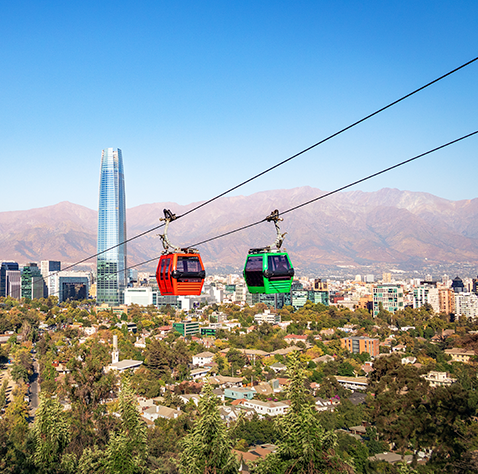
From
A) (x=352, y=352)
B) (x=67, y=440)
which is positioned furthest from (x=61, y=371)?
(x=67, y=440)

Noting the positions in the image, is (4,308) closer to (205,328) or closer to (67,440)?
(205,328)

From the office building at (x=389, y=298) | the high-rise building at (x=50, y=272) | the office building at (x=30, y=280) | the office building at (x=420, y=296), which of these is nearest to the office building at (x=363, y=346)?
the office building at (x=389, y=298)

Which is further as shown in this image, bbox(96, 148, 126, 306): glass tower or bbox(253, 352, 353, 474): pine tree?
bbox(96, 148, 126, 306): glass tower

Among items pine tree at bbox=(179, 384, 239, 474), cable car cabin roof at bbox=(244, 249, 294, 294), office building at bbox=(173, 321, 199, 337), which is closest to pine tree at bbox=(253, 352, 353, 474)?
pine tree at bbox=(179, 384, 239, 474)

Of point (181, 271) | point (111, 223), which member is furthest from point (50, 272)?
point (181, 271)

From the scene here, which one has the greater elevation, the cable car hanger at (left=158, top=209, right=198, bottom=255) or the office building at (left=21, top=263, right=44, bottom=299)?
the cable car hanger at (left=158, top=209, right=198, bottom=255)

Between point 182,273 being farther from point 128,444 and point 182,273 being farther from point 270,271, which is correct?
point 128,444

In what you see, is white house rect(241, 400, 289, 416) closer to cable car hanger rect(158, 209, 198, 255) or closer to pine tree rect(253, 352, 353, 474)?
pine tree rect(253, 352, 353, 474)

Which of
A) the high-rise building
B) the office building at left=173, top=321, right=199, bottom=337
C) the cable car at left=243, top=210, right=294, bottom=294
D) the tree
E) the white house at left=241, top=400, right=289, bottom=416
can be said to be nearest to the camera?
the cable car at left=243, top=210, right=294, bottom=294
